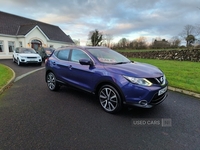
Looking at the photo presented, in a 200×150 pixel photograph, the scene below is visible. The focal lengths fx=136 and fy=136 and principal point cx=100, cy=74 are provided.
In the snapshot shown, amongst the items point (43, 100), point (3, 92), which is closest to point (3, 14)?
point (3, 92)

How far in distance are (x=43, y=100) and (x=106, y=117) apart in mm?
2287

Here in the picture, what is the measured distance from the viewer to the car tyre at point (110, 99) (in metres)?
3.40

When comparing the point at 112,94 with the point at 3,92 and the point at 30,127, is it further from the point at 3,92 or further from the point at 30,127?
the point at 3,92

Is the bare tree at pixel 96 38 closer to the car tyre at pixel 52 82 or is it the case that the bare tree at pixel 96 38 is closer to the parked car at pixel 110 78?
the car tyre at pixel 52 82

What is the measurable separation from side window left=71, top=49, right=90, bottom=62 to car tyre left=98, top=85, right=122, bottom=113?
Result: 1.17 meters

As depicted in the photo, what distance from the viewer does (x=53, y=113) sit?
3598 mm

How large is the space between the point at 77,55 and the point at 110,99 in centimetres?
185

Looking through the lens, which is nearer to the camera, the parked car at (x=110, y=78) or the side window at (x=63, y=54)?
the parked car at (x=110, y=78)

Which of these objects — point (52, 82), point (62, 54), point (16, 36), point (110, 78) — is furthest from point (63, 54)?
point (16, 36)

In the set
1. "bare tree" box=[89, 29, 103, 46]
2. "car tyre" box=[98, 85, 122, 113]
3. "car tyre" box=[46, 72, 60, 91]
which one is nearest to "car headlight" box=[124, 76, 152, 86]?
"car tyre" box=[98, 85, 122, 113]

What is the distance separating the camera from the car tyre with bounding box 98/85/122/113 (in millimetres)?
3404

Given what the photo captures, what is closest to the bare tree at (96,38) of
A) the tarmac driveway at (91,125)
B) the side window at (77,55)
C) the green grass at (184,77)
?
the green grass at (184,77)

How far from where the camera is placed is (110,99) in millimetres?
3594

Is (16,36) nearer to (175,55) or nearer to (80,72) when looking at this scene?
(80,72)
